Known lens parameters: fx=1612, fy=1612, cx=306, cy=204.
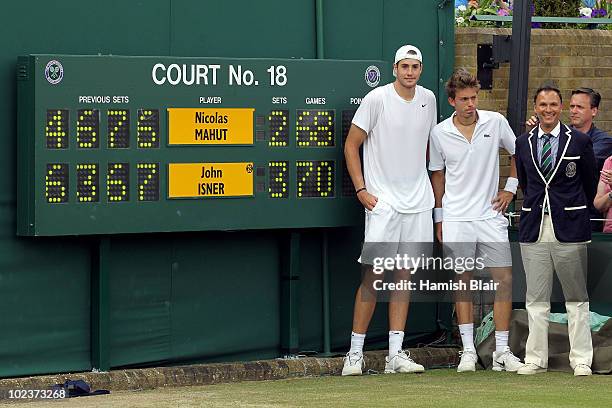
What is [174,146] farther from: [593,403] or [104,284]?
[593,403]

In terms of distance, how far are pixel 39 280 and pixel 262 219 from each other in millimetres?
1653

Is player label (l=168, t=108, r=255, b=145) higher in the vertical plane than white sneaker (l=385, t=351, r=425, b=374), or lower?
higher

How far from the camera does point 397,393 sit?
1038cm

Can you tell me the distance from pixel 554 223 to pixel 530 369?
1.05m

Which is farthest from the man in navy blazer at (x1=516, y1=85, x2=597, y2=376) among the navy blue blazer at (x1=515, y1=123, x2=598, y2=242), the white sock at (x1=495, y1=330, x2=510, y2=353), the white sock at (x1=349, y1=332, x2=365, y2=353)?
the white sock at (x1=349, y1=332, x2=365, y2=353)

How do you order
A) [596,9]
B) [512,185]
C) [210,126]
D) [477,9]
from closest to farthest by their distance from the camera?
[210,126]
[512,185]
[477,9]
[596,9]

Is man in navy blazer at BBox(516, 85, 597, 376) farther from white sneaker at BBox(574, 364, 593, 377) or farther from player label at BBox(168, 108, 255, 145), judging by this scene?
player label at BBox(168, 108, 255, 145)

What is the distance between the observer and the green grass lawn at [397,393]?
9.80 m

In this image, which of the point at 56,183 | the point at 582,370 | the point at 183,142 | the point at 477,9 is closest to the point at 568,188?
the point at 582,370

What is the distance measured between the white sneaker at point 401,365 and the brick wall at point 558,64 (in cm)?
220

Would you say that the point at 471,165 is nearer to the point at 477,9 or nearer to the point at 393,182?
the point at 393,182

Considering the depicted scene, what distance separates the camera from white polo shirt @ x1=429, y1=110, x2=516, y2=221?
11742 mm

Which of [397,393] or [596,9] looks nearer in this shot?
[397,393]

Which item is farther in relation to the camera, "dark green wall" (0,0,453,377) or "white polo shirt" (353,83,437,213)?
"white polo shirt" (353,83,437,213)
